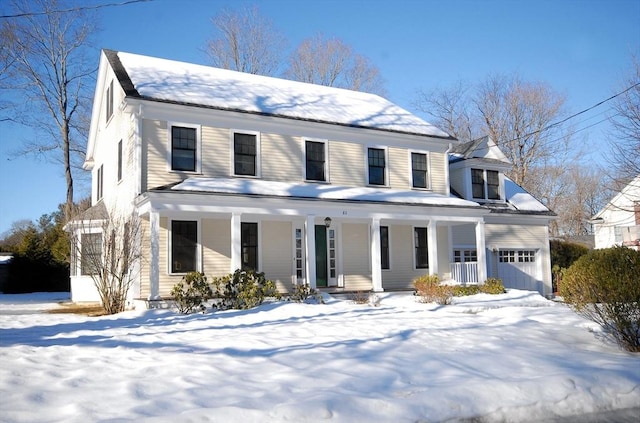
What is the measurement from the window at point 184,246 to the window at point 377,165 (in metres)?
6.45

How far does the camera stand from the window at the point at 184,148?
15.9 metres

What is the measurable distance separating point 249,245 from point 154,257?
3.48 meters

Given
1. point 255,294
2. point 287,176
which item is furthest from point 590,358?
point 287,176

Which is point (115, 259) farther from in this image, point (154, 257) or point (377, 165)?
point (377, 165)

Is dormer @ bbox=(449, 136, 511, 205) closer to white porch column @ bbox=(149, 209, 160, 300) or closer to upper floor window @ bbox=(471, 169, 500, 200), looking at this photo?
upper floor window @ bbox=(471, 169, 500, 200)

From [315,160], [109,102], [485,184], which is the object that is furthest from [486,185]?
[109,102]

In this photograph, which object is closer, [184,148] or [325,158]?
[184,148]

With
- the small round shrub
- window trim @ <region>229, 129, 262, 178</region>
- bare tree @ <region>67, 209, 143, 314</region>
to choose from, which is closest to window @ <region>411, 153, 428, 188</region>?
the small round shrub

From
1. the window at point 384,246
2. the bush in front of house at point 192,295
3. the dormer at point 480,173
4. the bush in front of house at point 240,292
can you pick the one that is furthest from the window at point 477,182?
the bush in front of house at point 192,295

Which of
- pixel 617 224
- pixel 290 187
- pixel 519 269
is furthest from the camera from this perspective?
pixel 617 224

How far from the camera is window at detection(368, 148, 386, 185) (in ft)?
62.2

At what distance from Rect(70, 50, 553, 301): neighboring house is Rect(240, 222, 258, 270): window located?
0.15ft

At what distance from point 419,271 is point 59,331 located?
40.7 ft

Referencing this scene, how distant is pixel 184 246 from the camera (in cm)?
1575
